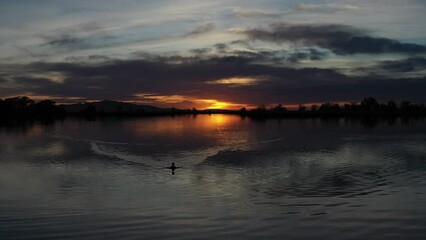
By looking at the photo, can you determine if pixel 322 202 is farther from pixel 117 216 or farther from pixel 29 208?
pixel 29 208

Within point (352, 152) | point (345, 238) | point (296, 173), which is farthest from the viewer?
point (352, 152)

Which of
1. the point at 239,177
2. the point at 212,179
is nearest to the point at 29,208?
the point at 212,179

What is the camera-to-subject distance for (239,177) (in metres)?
29.3

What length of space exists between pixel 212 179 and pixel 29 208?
12.4 m

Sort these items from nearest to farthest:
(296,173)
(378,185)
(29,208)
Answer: (29,208) → (378,185) → (296,173)

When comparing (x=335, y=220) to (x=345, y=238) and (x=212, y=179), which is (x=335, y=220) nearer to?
(x=345, y=238)

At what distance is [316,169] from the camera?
33312 mm

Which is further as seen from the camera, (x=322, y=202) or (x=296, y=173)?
(x=296, y=173)

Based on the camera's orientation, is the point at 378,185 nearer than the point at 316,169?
Yes

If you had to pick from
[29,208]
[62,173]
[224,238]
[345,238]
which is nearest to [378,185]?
[345,238]

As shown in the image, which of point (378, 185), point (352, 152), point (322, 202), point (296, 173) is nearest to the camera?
point (322, 202)

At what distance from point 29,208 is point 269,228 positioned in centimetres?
1029

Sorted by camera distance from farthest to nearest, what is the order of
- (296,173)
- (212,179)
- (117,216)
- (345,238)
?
1. (296,173)
2. (212,179)
3. (117,216)
4. (345,238)

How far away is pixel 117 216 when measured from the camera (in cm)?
1677
